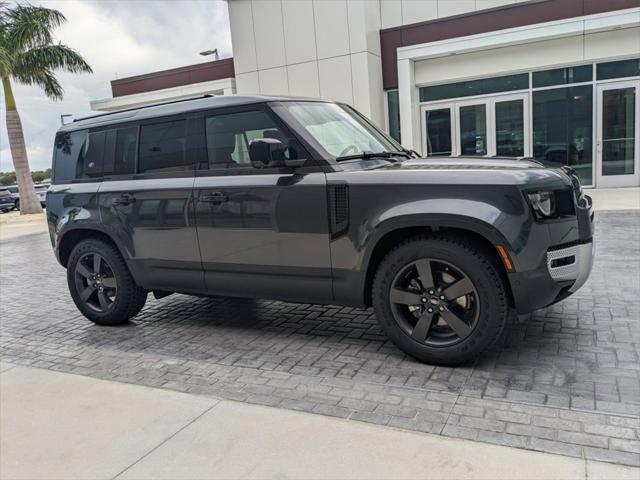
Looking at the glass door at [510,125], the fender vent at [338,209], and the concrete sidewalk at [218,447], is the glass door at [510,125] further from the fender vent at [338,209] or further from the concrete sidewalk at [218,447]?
the concrete sidewalk at [218,447]

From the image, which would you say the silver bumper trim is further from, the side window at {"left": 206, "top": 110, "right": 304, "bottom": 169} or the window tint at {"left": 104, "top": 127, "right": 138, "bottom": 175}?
the window tint at {"left": 104, "top": 127, "right": 138, "bottom": 175}

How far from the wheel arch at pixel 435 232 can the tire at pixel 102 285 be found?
252cm

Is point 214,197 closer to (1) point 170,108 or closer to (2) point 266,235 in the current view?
(2) point 266,235

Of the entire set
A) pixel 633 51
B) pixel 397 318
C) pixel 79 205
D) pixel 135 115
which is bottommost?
pixel 397 318

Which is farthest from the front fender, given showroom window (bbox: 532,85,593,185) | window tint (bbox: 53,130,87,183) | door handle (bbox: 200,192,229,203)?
showroom window (bbox: 532,85,593,185)

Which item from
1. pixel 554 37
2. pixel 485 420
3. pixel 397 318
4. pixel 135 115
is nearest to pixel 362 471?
pixel 485 420

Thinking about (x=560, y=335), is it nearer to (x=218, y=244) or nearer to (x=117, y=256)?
(x=218, y=244)

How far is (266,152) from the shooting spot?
13.6ft

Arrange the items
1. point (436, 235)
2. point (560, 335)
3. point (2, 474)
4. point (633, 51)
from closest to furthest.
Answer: point (2, 474) < point (436, 235) < point (560, 335) < point (633, 51)

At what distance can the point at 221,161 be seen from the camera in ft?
15.5

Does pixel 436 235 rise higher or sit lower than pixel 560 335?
higher

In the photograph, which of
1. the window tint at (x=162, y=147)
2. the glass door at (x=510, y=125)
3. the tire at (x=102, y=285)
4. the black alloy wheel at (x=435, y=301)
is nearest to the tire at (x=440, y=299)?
the black alloy wheel at (x=435, y=301)

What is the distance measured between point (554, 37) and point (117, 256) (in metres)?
12.9

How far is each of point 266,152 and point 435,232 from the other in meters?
1.35
